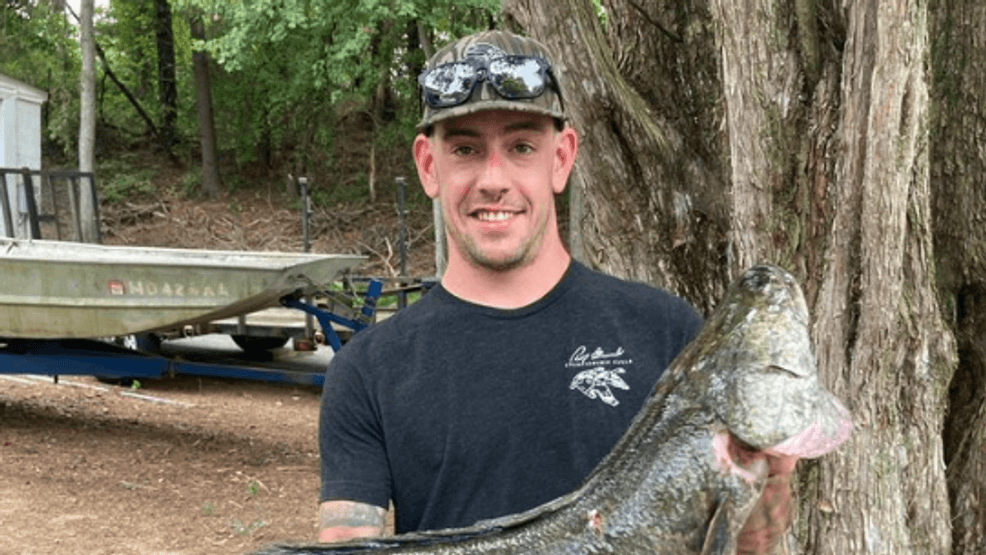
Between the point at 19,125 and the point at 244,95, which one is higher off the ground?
the point at 244,95

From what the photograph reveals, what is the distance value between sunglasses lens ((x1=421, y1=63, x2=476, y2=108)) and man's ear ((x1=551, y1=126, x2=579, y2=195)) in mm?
266

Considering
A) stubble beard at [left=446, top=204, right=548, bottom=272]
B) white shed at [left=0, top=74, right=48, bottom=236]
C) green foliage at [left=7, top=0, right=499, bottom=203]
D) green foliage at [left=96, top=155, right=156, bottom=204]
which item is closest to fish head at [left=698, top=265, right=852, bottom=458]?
stubble beard at [left=446, top=204, right=548, bottom=272]

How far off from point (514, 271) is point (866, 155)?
2067 millimetres

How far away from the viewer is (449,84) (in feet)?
8.52

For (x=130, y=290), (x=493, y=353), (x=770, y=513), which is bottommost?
(x=130, y=290)

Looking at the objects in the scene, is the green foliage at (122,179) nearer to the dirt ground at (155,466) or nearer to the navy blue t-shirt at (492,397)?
the dirt ground at (155,466)

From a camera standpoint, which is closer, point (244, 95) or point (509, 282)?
point (509, 282)

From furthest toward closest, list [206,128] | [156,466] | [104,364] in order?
[206,128] < [104,364] < [156,466]

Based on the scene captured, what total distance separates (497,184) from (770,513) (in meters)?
0.89

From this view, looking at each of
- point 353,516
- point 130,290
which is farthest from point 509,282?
point 130,290

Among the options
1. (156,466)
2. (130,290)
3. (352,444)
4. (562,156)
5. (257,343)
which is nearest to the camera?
(352,444)

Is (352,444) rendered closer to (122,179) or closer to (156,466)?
(156,466)

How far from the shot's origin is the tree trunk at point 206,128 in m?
30.1

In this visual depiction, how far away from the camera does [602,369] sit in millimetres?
2574
